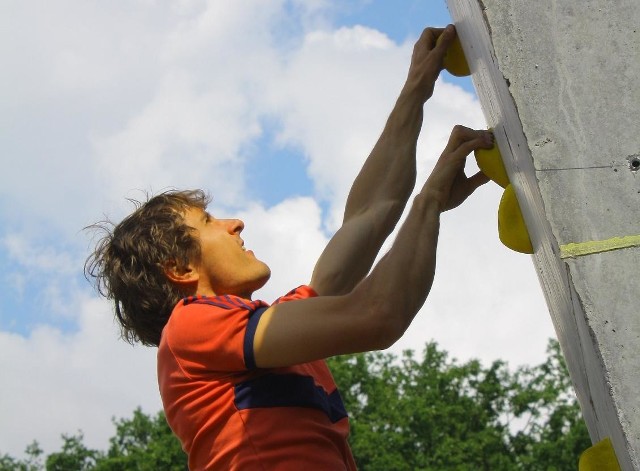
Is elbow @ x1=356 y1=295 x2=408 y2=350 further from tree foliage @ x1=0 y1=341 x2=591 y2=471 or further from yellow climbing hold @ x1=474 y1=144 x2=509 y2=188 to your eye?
tree foliage @ x1=0 y1=341 x2=591 y2=471

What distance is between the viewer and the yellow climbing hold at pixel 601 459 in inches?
93.6

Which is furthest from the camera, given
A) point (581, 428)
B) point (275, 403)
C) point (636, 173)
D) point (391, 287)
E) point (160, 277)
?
point (581, 428)

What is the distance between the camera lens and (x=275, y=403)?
2.55 meters

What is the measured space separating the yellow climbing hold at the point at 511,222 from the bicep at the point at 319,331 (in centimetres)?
54

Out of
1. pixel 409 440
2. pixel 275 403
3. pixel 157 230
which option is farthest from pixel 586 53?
pixel 409 440

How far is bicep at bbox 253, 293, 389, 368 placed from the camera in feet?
7.65

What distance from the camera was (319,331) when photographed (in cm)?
233

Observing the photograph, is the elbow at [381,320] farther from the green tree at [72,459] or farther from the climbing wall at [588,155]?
the green tree at [72,459]

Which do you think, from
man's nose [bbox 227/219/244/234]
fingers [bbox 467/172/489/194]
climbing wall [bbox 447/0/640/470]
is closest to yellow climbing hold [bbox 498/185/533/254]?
climbing wall [bbox 447/0/640/470]

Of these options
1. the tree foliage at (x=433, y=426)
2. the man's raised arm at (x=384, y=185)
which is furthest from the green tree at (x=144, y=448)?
the man's raised arm at (x=384, y=185)

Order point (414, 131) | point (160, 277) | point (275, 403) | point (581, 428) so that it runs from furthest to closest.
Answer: point (581, 428) → point (414, 131) → point (160, 277) → point (275, 403)

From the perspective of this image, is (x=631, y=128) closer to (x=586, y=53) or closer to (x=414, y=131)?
(x=586, y=53)

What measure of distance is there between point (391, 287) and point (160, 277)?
885 millimetres

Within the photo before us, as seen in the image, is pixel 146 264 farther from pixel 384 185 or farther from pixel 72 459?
pixel 72 459
